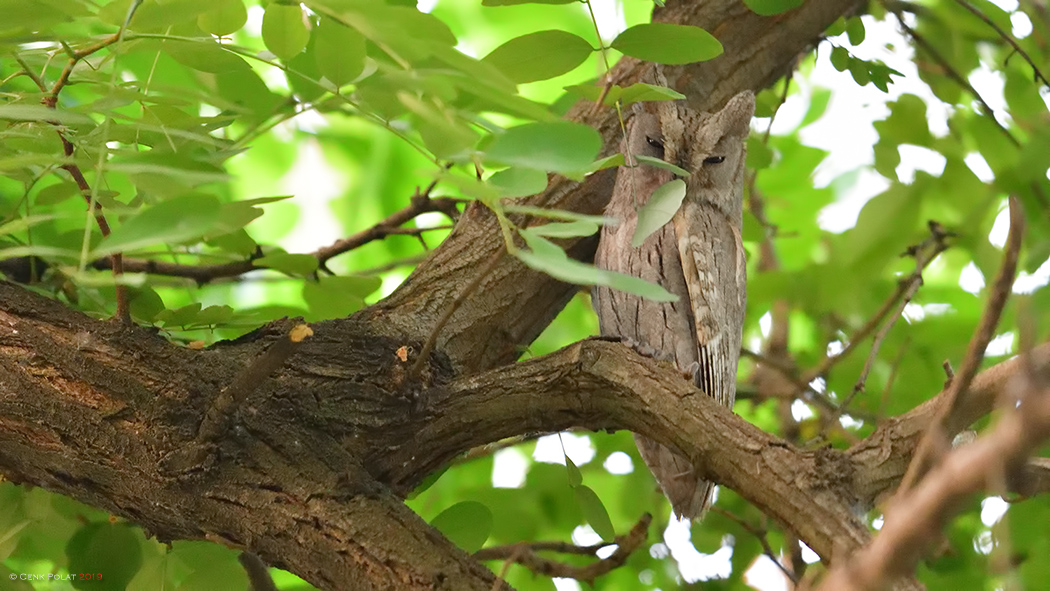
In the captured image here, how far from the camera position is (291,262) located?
55.6 inches

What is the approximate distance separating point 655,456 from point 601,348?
1.44 ft

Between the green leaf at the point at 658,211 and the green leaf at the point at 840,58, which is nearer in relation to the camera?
the green leaf at the point at 658,211

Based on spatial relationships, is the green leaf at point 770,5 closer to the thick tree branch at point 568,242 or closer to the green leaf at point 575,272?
the thick tree branch at point 568,242

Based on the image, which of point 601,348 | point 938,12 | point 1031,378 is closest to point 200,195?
point 601,348

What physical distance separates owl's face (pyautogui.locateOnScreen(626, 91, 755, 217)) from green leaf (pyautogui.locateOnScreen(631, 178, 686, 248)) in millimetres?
560

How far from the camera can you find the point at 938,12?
2.11 m

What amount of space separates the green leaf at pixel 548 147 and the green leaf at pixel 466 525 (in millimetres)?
800

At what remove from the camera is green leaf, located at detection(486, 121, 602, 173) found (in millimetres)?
846

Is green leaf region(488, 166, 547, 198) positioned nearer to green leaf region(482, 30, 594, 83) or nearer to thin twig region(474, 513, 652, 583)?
green leaf region(482, 30, 594, 83)

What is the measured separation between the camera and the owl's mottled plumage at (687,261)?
1588 millimetres

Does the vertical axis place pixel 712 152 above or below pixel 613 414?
above

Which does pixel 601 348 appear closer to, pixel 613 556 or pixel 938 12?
pixel 613 556

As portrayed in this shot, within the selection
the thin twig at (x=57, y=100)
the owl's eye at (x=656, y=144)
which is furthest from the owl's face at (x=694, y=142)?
the thin twig at (x=57, y=100)

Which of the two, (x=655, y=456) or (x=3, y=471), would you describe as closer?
(x=3, y=471)
